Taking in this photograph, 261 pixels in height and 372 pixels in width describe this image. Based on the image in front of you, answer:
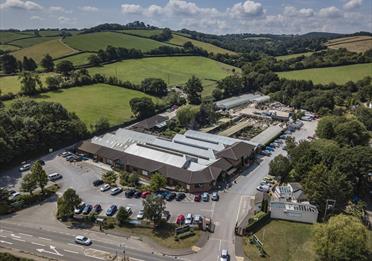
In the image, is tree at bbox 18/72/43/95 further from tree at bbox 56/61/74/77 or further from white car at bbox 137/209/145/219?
white car at bbox 137/209/145/219

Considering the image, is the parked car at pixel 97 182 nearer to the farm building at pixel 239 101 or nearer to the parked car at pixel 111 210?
the parked car at pixel 111 210

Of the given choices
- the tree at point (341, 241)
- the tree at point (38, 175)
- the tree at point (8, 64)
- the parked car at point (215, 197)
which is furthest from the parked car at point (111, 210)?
the tree at point (8, 64)

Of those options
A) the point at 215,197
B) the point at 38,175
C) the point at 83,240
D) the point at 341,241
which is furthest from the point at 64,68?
the point at 341,241

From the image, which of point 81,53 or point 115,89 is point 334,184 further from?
point 81,53

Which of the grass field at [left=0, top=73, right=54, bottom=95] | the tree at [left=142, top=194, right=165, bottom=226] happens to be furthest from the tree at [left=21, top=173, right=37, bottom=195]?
the grass field at [left=0, top=73, right=54, bottom=95]

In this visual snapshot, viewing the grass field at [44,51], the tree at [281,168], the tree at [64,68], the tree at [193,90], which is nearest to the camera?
the tree at [281,168]
